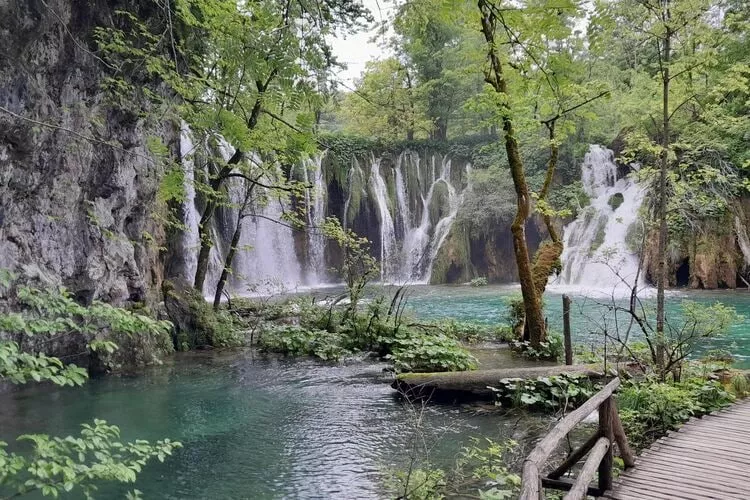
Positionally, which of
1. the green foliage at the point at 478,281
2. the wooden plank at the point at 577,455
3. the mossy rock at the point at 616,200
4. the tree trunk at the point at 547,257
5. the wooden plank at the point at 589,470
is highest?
the mossy rock at the point at 616,200

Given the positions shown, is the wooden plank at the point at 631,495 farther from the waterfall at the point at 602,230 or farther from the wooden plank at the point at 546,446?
the waterfall at the point at 602,230

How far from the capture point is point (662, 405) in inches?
233

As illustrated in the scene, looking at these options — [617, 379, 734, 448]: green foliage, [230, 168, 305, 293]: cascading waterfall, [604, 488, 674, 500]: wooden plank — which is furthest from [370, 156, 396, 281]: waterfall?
[604, 488, 674, 500]: wooden plank

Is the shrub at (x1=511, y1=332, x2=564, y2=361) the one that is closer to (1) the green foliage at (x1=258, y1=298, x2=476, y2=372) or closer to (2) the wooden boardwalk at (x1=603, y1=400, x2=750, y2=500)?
(1) the green foliage at (x1=258, y1=298, x2=476, y2=372)

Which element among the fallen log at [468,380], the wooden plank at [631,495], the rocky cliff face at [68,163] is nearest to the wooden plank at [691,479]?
the wooden plank at [631,495]

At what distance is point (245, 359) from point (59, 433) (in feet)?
15.7

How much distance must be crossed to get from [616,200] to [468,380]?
20.7 meters

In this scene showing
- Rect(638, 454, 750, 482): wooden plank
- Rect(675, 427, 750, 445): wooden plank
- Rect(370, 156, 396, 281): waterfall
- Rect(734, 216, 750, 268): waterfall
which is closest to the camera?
Rect(638, 454, 750, 482): wooden plank

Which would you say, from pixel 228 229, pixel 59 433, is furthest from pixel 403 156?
pixel 59 433

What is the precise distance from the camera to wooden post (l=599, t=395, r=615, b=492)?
4125 millimetres

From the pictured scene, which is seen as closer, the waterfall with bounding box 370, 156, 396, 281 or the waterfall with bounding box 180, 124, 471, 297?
the waterfall with bounding box 180, 124, 471, 297

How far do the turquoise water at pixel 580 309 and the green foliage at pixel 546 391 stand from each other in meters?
2.95

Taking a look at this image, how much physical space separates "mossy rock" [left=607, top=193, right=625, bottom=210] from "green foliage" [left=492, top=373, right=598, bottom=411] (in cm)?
1991

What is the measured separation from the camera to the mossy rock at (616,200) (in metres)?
25.0
